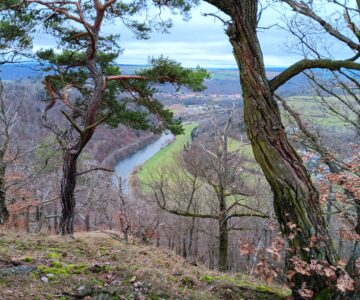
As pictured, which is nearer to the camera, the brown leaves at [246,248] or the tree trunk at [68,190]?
the brown leaves at [246,248]

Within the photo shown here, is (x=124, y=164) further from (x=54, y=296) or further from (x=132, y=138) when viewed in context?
(x=54, y=296)

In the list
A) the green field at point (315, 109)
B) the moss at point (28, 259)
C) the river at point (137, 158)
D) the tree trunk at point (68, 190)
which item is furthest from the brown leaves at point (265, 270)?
the river at point (137, 158)

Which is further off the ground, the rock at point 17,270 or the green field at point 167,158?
the rock at point 17,270

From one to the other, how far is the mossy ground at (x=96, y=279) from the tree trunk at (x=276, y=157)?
71cm

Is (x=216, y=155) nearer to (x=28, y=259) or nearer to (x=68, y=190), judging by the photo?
A: (x=68, y=190)

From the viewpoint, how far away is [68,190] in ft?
23.7

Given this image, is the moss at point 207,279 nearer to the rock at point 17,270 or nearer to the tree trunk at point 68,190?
the rock at point 17,270

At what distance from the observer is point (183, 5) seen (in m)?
7.61

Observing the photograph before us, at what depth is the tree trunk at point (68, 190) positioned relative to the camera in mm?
7137

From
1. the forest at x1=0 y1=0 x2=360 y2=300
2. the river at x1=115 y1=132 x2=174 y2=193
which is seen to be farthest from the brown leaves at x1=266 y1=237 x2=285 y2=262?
the river at x1=115 y1=132 x2=174 y2=193

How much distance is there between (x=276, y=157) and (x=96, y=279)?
6.64 ft

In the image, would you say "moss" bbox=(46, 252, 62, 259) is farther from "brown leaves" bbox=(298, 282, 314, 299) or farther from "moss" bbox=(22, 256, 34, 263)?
"brown leaves" bbox=(298, 282, 314, 299)

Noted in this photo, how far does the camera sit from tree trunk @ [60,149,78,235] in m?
7.14

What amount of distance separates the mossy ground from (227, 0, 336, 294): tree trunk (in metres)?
0.71
